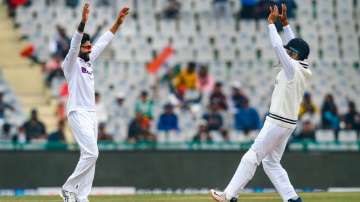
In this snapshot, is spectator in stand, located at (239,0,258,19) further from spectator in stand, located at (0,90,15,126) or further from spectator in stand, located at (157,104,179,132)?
spectator in stand, located at (0,90,15,126)

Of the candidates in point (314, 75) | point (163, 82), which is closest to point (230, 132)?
point (163, 82)

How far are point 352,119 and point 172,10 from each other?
573 centimetres

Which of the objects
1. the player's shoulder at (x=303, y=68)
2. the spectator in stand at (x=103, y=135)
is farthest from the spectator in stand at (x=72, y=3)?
the player's shoulder at (x=303, y=68)

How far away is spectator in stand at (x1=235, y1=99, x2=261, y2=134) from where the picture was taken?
19.9m

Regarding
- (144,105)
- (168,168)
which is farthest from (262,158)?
(144,105)

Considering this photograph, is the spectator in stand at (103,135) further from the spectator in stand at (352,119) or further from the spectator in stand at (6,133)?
the spectator in stand at (352,119)

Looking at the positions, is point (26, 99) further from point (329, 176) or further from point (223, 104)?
point (329, 176)

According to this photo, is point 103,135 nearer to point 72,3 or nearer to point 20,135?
point 20,135

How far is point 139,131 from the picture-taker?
19.5 m

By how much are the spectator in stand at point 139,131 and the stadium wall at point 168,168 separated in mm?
756

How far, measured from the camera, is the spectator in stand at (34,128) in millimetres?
19266

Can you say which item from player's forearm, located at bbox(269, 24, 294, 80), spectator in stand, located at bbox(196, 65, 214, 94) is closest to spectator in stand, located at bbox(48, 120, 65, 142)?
spectator in stand, located at bbox(196, 65, 214, 94)

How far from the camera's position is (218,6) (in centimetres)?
2509

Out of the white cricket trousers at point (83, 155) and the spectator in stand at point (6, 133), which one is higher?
the white cricket trousers at point (83, 155)
